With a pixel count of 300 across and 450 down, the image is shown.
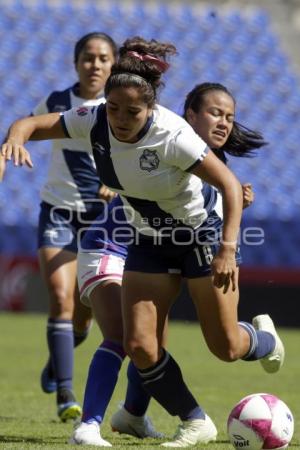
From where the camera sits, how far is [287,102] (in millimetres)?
16922

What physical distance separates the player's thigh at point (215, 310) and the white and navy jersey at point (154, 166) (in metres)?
0.31

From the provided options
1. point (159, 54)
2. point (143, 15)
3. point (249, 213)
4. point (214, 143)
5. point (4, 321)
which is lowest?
point (4, 321)

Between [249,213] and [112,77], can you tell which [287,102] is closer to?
[249,213]

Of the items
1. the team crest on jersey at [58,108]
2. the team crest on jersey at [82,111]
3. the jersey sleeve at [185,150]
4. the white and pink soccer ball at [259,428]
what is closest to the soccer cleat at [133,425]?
the white and pink soccer ball at [259,428]

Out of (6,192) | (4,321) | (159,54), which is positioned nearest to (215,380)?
(159,54)

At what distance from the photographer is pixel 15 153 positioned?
4.62 meters

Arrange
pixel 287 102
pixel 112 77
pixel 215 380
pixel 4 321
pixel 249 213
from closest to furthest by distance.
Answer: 1. pixel 112 77
2. pixel 215 380
3. pixel 4 321
4. pixel 249 213
5. pixel 287 102

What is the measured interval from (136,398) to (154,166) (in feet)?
4.86

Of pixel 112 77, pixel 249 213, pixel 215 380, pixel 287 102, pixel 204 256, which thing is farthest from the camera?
pixel 287 102

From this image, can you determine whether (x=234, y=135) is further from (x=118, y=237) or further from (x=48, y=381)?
(x=48, y=381)

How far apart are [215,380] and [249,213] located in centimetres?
589

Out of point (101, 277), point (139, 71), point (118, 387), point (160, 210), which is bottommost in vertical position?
point (118, 387)

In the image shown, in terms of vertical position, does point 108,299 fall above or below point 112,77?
below

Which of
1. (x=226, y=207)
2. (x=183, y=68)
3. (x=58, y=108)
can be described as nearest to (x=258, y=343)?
(x=226, y=207)
